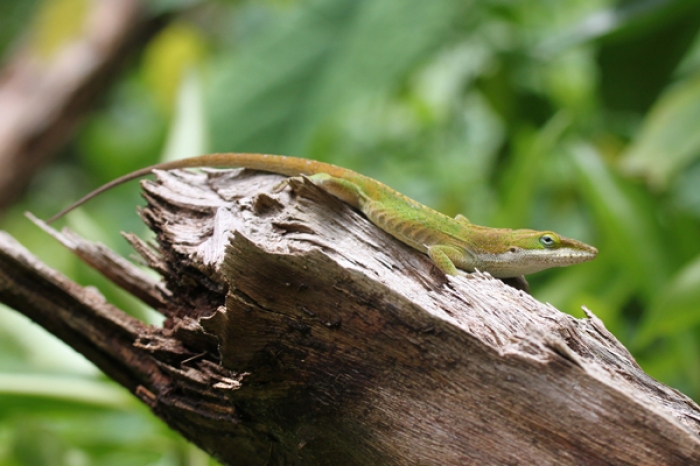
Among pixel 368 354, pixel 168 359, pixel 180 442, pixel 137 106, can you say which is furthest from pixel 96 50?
pixel 368 354

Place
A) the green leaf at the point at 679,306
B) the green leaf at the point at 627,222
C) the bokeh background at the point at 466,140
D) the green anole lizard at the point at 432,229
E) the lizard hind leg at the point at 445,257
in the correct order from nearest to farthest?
the lizard hind leg at the point at 445,257
the green anole lizard at the point at 432,229
the green leaf at the point at 679,306
the bokeh background at the point at 466,140
the green leaf at the point at 627,222

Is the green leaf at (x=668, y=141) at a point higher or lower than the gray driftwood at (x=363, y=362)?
higher

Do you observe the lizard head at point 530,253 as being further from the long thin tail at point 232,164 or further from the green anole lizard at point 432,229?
the long thin tail at point 232,164

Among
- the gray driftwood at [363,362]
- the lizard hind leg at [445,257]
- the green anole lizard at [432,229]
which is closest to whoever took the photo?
the gray driftwood at [363,362]

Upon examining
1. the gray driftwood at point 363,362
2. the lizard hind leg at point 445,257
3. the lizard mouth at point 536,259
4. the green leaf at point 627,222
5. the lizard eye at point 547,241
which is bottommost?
the gray driftwood at point 363,362

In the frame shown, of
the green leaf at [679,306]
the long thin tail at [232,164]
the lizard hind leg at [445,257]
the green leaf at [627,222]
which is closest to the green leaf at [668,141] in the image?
the green leaf at [627,222]

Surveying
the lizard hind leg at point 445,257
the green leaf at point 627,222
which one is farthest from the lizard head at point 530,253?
the green leaf at point 627,222

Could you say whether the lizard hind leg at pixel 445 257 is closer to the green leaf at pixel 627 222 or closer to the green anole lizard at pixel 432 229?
the green anole lizard at pixel 432 229

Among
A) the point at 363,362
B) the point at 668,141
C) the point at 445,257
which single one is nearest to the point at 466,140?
the point at 668,141

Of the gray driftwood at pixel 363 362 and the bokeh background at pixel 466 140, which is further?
the bokeh background at pixel 466 140
